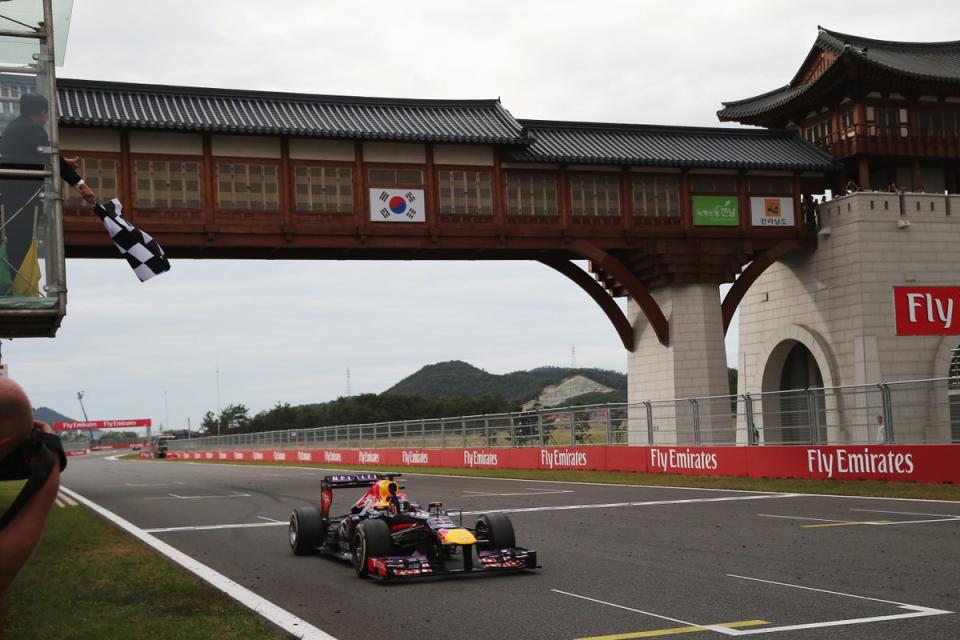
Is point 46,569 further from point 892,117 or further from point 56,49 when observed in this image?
point 892,117

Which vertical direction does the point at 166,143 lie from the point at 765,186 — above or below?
above

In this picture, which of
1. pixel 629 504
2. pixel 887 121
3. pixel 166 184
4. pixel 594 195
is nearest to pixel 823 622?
pixel 629 504

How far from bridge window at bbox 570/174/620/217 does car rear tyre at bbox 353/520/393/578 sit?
27.8m

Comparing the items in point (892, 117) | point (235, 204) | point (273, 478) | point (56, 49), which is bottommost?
point (273, 478)

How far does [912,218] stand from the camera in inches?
1555

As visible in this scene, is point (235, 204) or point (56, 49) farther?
point (235, 204)

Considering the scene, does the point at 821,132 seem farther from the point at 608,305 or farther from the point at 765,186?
the point at 608,305

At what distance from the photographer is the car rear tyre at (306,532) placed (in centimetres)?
1316

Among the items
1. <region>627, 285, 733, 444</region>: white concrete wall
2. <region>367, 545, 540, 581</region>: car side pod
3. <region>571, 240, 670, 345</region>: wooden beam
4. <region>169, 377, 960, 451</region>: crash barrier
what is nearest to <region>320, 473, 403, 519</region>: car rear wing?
<region>367, 545, 540, 581</region>: car side pod

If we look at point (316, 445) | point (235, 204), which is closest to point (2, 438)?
point (235, 204)

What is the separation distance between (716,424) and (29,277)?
2865cm

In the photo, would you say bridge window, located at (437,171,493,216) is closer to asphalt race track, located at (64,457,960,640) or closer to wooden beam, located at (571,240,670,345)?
wooden beam, located at (571,240,670,345)

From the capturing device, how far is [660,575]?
10633 millimetres

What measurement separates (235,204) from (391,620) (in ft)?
88.5
